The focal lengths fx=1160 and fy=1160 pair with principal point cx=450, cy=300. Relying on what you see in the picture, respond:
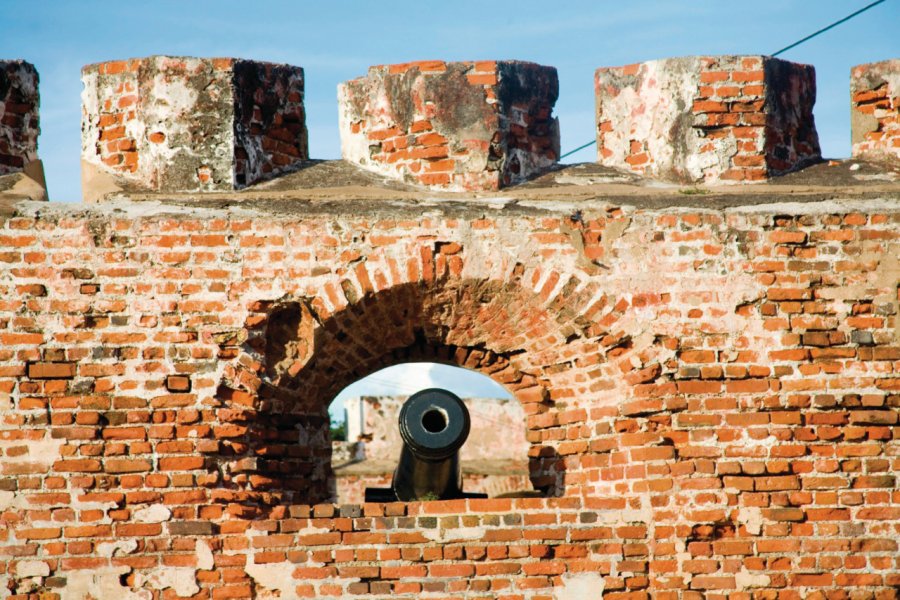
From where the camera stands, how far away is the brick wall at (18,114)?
21.2 ft

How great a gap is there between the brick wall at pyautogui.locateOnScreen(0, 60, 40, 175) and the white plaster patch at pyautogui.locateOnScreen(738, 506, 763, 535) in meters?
4.32

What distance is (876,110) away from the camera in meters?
6.91

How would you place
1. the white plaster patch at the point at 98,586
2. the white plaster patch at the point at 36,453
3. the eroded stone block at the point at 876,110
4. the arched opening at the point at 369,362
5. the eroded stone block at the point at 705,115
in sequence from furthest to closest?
the eroded stone block at the point at 876,110
the eroded stone block at the point at 705,115
the arched opening at the point at 369,362
the white plaster patch at the point at 36,453
the white plaster patch at the point at 98,586

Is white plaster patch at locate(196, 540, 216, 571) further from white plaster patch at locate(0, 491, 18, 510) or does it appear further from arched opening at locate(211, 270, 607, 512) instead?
white plaster patch at locate(0, 491, 18, 510)

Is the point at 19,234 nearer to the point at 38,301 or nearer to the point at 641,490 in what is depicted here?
the point at 38,301

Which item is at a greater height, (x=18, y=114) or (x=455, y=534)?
(x=18, y=114)

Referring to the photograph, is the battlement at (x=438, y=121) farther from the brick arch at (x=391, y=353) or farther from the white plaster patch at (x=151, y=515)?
the white plaster patch at (x=151, y=515)

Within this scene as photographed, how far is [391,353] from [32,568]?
227 cm

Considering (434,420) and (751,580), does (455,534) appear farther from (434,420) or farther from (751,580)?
(751,580)

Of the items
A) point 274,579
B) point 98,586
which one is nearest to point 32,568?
point 98,586

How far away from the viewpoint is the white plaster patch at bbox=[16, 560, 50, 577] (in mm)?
5570

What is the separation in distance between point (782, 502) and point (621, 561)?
2.82ft

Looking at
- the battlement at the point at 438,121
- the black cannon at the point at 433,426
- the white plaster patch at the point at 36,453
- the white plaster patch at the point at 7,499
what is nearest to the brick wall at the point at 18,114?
the battlement at the point at 438,121

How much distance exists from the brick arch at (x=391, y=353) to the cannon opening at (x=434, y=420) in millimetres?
499
